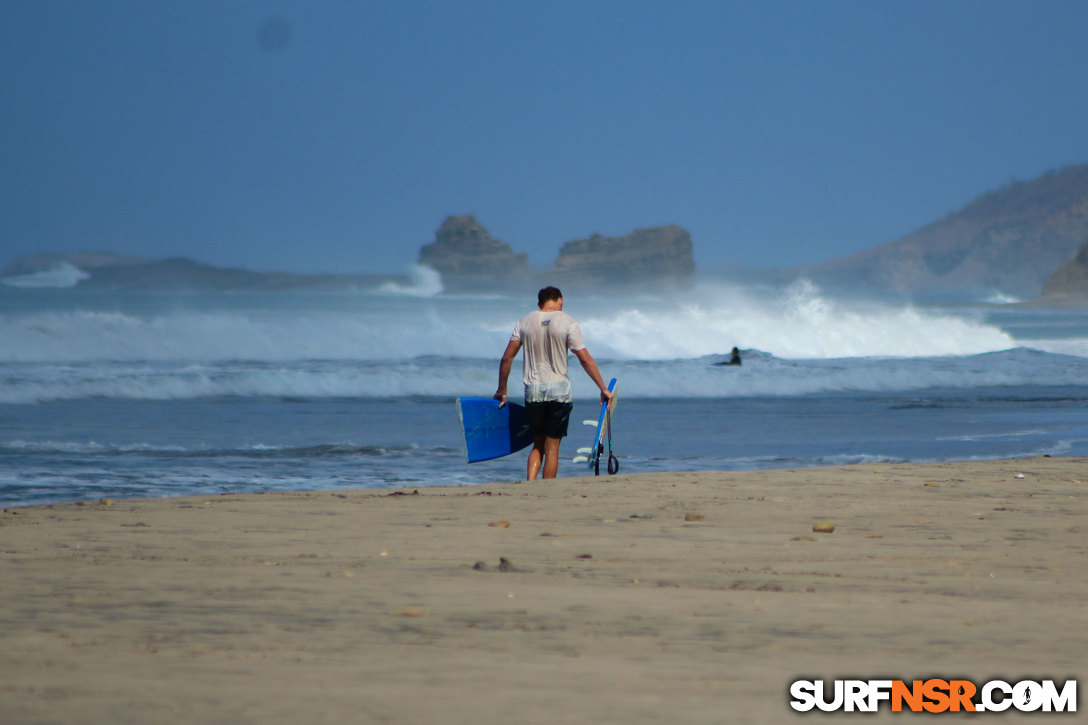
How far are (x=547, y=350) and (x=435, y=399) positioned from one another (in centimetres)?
1257

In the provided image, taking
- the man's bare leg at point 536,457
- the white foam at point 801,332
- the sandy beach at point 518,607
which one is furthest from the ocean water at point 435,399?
the sandy beach at point 518,607

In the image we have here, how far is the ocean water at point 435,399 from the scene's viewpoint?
32.9 ft

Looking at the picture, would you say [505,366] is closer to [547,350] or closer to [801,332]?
[547,350]

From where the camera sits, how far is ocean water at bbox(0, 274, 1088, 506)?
1003cm

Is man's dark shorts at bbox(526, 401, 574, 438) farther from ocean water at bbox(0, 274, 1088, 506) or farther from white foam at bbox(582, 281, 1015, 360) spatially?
white foam at bbox(582, 281, 1015, 360)

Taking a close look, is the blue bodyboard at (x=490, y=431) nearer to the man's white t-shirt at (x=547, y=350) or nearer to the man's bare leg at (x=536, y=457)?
the man's bare leg at (x=536, y=457)

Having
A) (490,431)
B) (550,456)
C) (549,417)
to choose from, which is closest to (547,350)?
(549,417)

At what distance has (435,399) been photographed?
792 inches

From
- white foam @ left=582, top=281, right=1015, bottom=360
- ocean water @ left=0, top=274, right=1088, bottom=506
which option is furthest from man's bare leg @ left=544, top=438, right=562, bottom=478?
white foam @ left=582, top=281, right=1015, bottom=360

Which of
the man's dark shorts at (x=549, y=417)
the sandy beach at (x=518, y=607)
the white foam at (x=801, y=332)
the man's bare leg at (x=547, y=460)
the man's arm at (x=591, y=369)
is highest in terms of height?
the white foam at (x=801, y=332)

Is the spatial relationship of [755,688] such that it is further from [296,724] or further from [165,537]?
[165,537]

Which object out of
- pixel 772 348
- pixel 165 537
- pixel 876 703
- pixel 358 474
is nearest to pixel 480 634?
pixel 876 703

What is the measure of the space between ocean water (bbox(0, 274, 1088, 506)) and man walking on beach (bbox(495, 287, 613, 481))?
130cm

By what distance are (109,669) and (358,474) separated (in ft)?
21.7
